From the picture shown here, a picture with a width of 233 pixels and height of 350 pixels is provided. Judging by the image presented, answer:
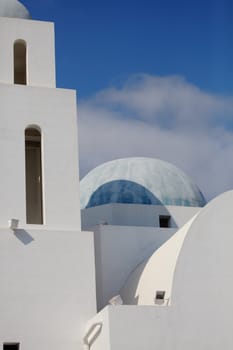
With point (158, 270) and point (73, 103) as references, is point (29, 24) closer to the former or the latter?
point (73, 103)

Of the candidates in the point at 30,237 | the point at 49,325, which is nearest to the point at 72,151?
the point at 30,237

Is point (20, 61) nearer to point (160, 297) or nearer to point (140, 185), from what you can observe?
point (140, 185)

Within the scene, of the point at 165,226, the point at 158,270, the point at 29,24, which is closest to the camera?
the point at 158,270

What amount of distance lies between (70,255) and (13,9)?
24.3 feet

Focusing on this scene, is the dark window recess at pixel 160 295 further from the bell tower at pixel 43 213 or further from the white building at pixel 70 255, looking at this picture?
the bell tower at pixel 43 213

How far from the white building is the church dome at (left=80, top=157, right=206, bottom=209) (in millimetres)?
2410

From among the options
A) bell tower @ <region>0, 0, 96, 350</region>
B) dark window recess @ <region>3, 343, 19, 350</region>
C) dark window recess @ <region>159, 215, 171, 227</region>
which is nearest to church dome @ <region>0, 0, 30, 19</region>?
bell tower @ <region>0, 0, 96, 350</region>

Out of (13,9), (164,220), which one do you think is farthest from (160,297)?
(13,9)

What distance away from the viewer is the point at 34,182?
2494 cm

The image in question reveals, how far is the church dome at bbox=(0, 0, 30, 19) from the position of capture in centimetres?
2430

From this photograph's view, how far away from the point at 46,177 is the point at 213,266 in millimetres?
4686

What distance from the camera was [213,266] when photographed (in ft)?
70.2

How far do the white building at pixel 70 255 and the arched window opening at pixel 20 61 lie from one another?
56 mm

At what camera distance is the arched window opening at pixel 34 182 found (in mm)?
24719
